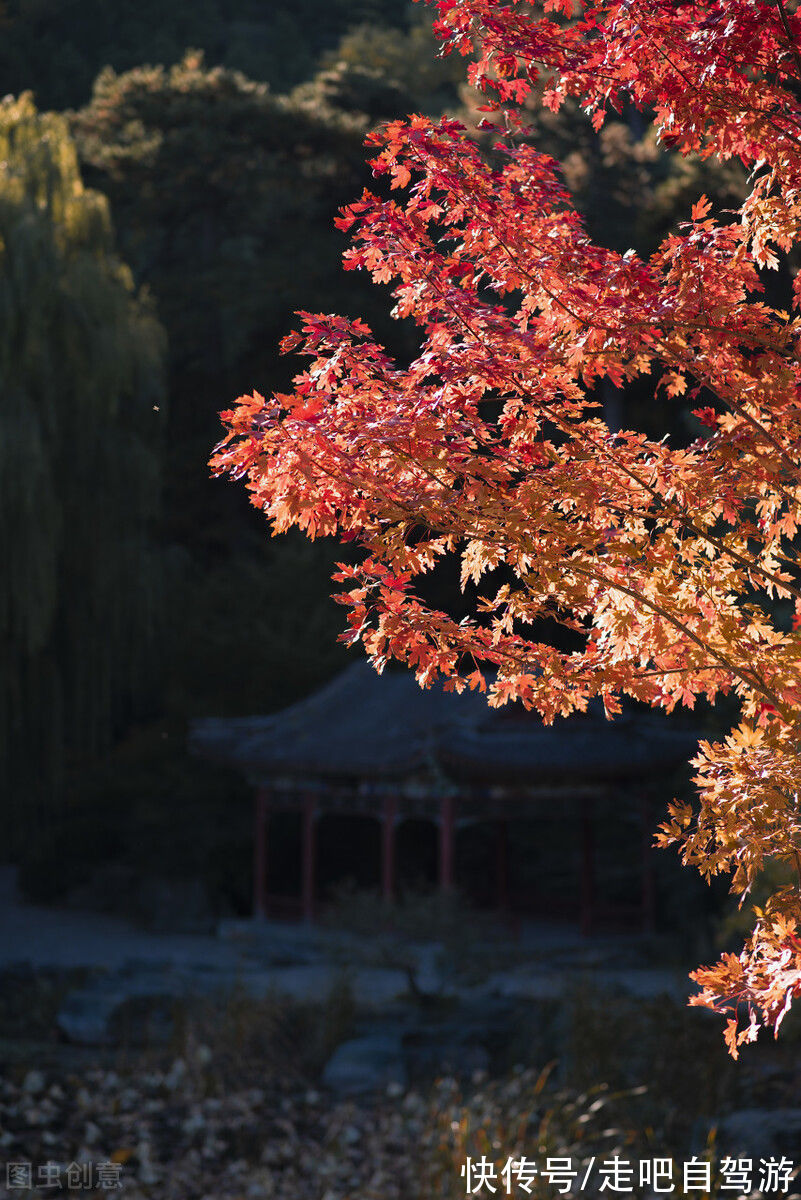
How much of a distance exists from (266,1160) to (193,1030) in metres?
2.30

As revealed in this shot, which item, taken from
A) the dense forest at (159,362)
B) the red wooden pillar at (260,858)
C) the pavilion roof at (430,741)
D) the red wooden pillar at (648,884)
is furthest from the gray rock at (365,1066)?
the red wooden pillar at (260,858)

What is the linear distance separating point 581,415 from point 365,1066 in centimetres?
622

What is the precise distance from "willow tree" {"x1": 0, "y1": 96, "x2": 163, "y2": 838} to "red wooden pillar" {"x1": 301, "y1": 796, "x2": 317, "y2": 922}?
7.92 ft

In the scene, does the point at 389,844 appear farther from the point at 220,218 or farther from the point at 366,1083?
the point at 220,218

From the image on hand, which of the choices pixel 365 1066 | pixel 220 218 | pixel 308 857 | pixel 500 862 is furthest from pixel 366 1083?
pixel 220 218

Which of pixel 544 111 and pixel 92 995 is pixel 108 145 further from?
pixel 92 995

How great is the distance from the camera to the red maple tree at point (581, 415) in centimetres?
324

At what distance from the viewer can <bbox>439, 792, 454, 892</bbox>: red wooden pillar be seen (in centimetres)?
1438

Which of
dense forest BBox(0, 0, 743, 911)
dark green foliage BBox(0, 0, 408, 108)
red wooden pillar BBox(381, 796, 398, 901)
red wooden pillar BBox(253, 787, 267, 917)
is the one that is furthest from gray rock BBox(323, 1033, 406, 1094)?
dark green foliage BBox(0, 0, 408, 108)

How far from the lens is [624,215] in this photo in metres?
22.5

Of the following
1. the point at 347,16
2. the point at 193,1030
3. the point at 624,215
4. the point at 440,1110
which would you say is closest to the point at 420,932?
the point at 193,1030

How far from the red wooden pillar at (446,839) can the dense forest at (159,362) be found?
3.28 metres

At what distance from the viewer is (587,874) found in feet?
49.9

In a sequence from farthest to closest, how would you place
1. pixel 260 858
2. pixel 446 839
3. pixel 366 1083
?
pixel 260 858
pixel 446 839
pixel 366 1083
